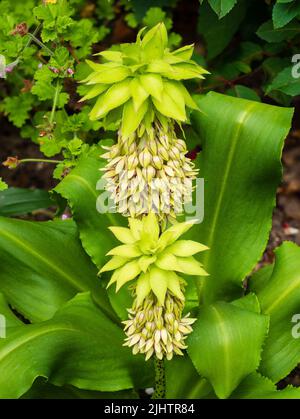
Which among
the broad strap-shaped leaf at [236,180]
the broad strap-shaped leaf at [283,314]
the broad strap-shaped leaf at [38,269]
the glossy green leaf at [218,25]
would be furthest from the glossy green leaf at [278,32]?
the broad strap-shaped leaf at [38,269]

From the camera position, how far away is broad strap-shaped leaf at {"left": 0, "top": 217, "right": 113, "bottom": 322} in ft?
8.96

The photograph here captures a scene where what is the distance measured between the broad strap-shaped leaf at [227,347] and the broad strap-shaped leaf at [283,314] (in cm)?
30

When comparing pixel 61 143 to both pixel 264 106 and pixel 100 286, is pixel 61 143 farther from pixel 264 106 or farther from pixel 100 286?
pixel 264 106

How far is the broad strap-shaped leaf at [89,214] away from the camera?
273cm

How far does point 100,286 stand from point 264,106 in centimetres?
A: 97

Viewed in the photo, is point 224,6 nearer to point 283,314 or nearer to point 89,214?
point 89,214

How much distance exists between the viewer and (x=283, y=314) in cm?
266

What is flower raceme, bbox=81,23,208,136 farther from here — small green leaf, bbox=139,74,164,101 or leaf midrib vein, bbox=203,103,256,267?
leaf midrib vein, bbox=203,103,256,267

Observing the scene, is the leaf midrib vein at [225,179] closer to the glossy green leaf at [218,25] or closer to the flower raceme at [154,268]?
the flower raceme at [154,268]

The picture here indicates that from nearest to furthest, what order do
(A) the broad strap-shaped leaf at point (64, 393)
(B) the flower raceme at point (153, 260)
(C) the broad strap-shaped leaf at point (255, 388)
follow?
(B) the flower raceme at point (153, 260)
(C) the broad strap-shaped leaf at point (255, 388)
(A) the broad strap-shaped leaf at point (64, 393)

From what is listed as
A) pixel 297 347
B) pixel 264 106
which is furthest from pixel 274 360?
pixel 264 106

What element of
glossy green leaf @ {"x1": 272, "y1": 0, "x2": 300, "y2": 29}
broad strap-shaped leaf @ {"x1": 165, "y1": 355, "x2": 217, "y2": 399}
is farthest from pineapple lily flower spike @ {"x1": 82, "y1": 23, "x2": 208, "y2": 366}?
glossy green leaf @ {"x1": 272, "y1": 0, "x2": 300, "y2": 29}

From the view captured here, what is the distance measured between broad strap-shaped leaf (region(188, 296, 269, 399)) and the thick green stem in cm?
14

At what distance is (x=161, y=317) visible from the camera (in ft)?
6.86
